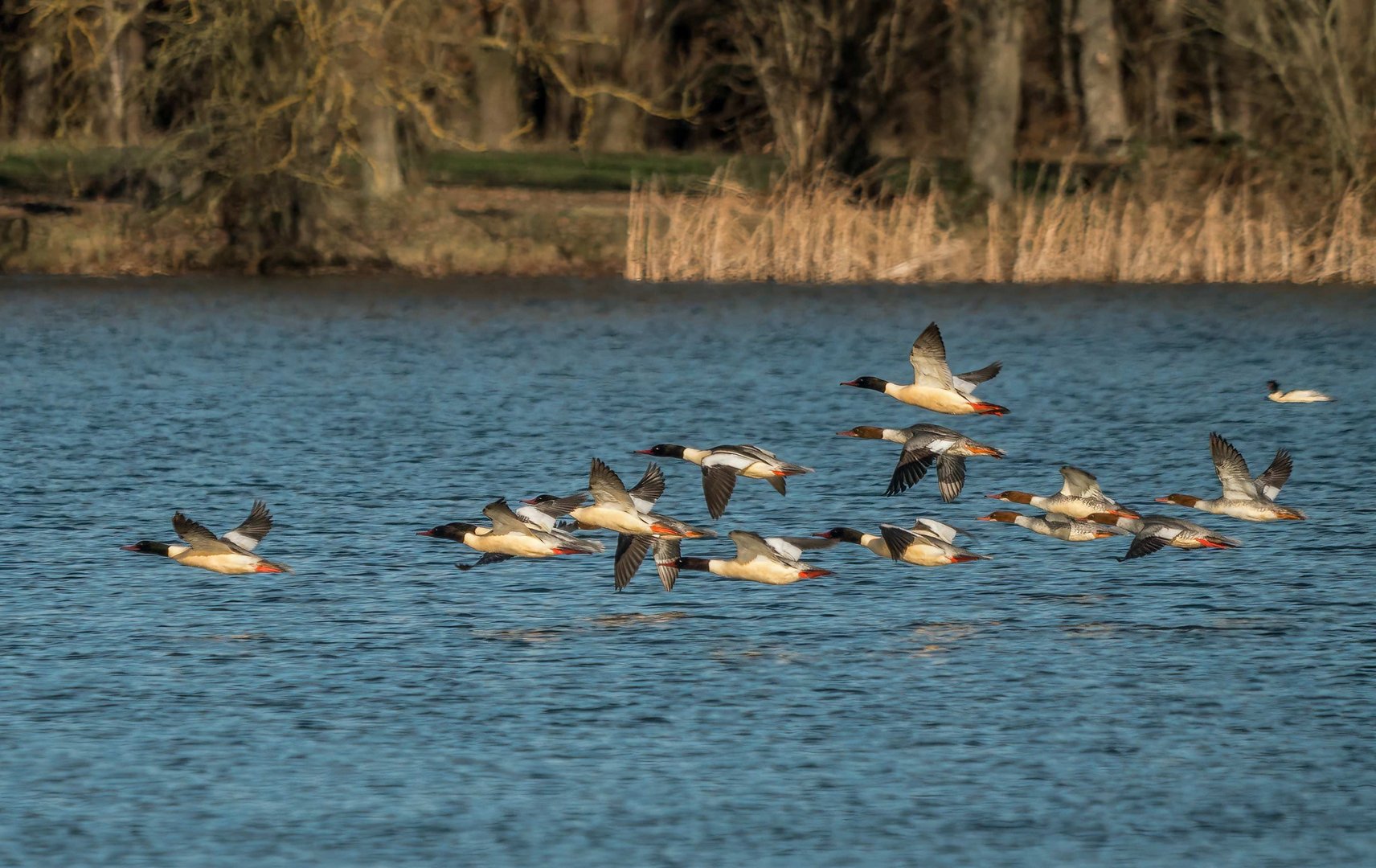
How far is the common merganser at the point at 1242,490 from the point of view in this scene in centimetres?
1548

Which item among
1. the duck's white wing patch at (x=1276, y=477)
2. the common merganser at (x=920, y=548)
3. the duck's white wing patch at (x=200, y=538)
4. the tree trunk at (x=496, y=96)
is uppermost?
the tree trunk at (x=496, y=96)

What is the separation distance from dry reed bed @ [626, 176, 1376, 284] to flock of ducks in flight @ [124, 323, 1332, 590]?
19.5m

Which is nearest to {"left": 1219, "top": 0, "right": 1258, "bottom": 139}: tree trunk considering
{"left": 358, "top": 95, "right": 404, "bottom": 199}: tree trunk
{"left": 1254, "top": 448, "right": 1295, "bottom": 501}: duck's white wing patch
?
{"left": 358, "top": 95, "right": 404, "bottom": 199}: tree trunk

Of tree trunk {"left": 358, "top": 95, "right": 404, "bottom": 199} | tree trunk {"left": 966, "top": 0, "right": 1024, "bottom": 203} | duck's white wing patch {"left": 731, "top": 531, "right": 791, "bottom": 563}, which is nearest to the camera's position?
duck's white wing patch {"left": 731, "top": 531, "right": 791, "bottom": 563}

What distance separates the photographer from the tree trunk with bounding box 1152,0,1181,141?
50.0 metres

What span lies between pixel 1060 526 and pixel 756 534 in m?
2.60

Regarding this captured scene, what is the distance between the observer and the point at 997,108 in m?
42.2

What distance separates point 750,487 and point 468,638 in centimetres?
716

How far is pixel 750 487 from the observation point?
20406 millimetres

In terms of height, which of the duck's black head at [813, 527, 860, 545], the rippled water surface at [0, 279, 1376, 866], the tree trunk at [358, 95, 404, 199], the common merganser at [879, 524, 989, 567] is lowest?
the rippled water surface at [0, 279, 1376, 866]

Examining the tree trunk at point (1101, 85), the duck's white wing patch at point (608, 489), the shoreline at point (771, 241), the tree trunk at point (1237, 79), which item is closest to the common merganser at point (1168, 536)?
the duck's white wing patch at point (608, 489)

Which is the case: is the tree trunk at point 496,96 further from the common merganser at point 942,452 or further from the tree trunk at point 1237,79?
the common merganser at point 942,452

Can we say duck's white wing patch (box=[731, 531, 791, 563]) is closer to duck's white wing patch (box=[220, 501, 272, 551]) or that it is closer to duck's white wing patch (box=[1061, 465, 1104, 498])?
duck's white wing patch (box=[1061, 465, 1104, 498])

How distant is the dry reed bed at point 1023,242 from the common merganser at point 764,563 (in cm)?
2129
